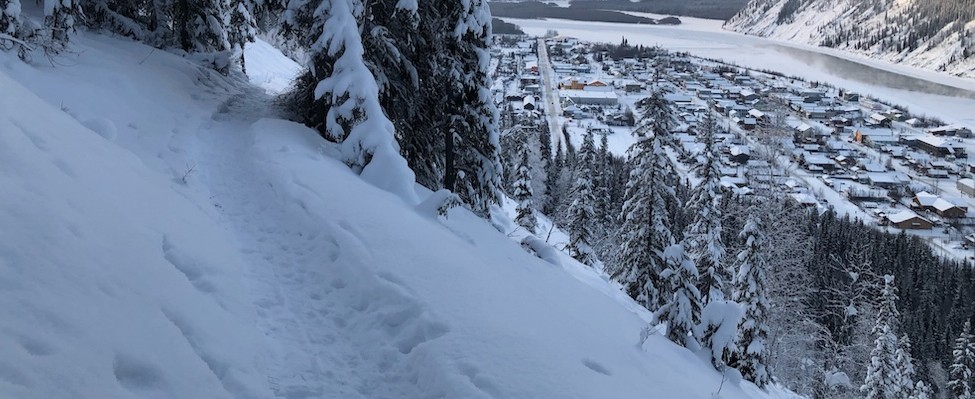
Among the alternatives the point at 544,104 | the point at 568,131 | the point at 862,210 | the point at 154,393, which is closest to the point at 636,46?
the point at 544,104

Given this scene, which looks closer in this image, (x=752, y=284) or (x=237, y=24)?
(x=237, y=24)

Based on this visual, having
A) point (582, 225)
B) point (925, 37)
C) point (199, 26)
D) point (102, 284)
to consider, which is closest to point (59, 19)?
point (199, 26)

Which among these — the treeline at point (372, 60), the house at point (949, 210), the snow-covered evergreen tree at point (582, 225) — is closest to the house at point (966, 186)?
the house at point (949, 210)

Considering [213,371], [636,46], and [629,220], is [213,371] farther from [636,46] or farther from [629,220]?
[636,46]

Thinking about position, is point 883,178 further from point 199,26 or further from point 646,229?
point 199,26

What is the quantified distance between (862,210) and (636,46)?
13027 cm

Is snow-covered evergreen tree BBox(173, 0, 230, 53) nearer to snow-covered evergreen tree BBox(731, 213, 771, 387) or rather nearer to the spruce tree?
snow-covered evergreen tree BBox(731, 213, 771, 387)

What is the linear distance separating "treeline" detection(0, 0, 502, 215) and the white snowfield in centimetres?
158

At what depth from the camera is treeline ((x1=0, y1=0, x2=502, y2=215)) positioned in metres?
11.8

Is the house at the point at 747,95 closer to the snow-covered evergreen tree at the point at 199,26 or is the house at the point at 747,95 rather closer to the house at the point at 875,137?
the house at the point at 875,137

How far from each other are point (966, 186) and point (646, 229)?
258ft

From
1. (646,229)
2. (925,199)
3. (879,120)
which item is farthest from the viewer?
(879,120)

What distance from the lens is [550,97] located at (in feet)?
441

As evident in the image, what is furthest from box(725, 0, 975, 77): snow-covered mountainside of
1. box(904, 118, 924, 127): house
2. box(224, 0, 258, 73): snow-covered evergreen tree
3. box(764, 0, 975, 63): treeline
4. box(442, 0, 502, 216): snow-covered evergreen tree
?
box(224, 0, 258, 73): snow-covered evergreen tree
